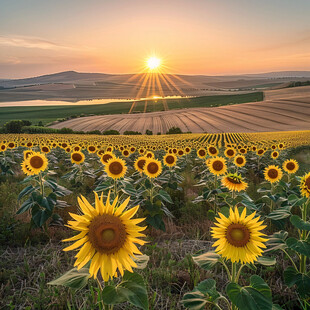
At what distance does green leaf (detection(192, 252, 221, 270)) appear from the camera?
7.83 feet

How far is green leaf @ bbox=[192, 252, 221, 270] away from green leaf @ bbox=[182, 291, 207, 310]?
0.24 m

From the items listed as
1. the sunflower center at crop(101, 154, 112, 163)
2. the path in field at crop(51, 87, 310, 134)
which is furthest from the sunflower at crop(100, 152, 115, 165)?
the path in field at crop(51, 87, 310, 134)

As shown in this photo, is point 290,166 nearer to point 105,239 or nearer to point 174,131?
point 105,239

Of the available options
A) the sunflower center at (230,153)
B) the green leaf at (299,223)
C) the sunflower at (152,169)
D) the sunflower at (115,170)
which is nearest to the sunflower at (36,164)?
the sunflower at (115,170)

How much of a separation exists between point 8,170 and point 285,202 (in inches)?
375

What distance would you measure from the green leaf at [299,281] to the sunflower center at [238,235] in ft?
4.38

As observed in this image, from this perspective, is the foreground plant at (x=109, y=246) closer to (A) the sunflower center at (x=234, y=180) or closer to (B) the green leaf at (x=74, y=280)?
(B) the green leaf at (x=74, y=280)

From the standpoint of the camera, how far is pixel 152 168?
18.7 feet

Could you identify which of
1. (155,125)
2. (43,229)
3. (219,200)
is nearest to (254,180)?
(219,200)

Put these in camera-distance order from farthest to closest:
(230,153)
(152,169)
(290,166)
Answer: (230,153) → (290,166) → (152,169)

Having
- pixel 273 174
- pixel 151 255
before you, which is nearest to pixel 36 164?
pixel 151 255

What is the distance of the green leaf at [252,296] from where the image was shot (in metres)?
2.01

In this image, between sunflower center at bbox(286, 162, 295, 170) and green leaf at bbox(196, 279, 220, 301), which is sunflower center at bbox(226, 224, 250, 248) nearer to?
green leaf at bbox(196, 279, 220, 301)

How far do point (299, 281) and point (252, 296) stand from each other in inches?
52.2
